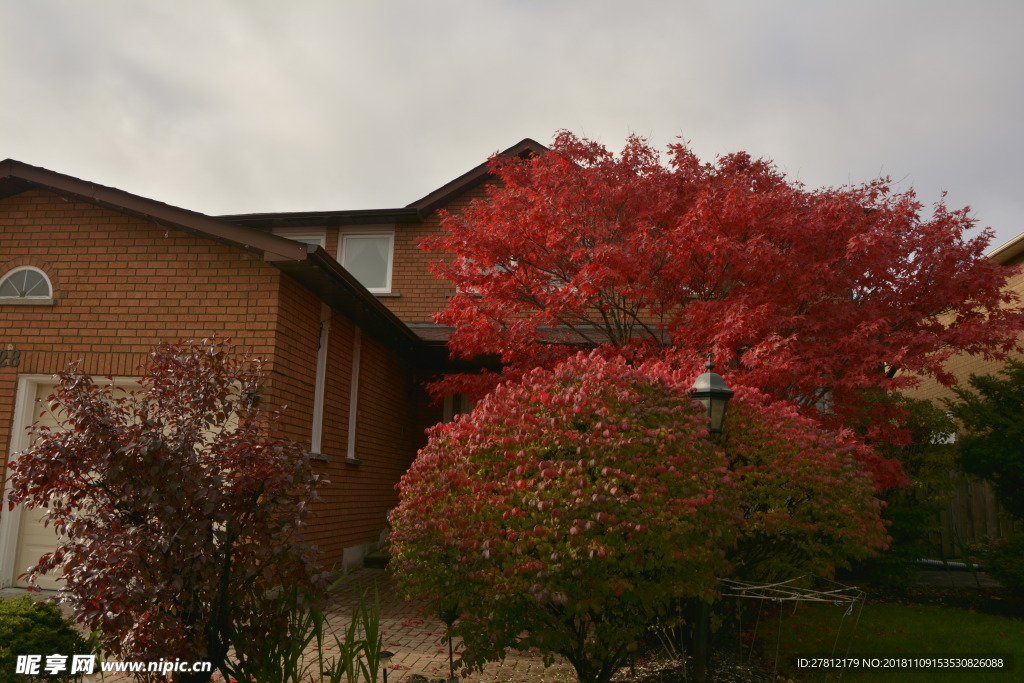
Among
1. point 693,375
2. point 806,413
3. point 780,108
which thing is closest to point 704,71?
point 780,108

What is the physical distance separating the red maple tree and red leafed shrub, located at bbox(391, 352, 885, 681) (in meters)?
3.20


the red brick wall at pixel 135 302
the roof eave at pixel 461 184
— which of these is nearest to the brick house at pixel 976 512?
the roof eave at pixel 461 184

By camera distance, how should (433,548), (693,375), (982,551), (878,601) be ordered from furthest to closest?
(878,601) → (982,551) → (693,375) → (433,548)

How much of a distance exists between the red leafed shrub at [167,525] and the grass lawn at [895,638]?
4253 millimetres

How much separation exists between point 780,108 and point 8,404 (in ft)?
35.3

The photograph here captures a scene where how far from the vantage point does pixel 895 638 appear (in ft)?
29.0

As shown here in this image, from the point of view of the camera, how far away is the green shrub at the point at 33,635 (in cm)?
502

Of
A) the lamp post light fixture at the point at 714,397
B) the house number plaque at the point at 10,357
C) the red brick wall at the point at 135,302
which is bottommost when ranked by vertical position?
the lamp post light fixture at the point at 714,397

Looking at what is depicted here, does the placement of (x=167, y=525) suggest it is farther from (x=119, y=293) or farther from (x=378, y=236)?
(x=378, y=236)

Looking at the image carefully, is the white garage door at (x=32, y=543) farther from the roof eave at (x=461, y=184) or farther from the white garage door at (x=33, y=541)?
the roof eave at (x=461, y=184)

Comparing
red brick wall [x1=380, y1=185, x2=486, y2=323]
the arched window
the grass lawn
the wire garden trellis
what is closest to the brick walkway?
the wire garden trellis

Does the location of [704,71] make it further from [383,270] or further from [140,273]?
[383,270]

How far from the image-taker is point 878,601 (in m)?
11.7

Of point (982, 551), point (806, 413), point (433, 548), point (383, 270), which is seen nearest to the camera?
point (433, 548)
